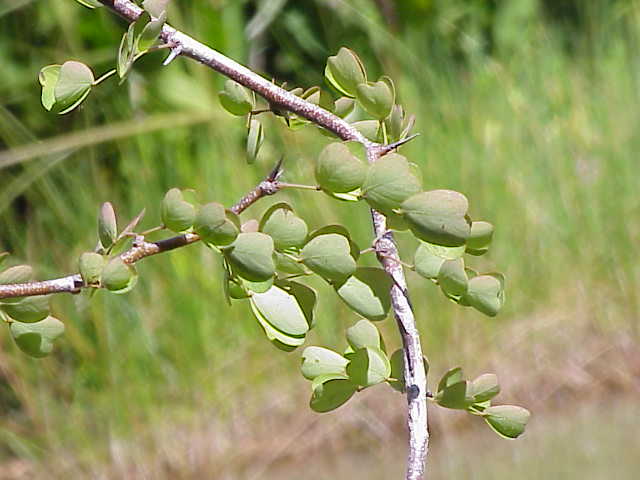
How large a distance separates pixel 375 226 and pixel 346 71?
47 millimetres

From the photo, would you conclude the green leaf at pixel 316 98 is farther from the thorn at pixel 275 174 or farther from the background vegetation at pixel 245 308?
the background vegetation at pixel 245 308

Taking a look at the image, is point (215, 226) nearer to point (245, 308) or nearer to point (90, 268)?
point (90, 268)

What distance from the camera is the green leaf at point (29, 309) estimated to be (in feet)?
0.91

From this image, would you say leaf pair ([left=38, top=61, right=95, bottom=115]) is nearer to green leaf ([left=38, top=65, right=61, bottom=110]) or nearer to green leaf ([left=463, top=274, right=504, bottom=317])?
green leaf ([left=38, top=65, right=61, bottom=110])

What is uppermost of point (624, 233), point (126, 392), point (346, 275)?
point (346, 275)

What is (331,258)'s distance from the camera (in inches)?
10.0

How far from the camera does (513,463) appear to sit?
1.12 meters

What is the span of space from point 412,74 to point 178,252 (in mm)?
575

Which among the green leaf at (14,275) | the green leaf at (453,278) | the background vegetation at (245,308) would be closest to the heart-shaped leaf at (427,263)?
the green leaf at (453,278)

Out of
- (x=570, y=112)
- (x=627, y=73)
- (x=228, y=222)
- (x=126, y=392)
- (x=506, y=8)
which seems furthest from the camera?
(x=506, y=8)

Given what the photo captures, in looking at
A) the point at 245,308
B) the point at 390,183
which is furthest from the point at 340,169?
the point at 245,308

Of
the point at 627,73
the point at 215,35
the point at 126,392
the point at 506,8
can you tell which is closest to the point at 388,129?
the point at 126,392

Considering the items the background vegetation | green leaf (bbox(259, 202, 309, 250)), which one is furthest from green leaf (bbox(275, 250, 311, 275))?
the background vegetation

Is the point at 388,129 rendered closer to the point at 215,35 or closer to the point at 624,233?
the point at 624,233
